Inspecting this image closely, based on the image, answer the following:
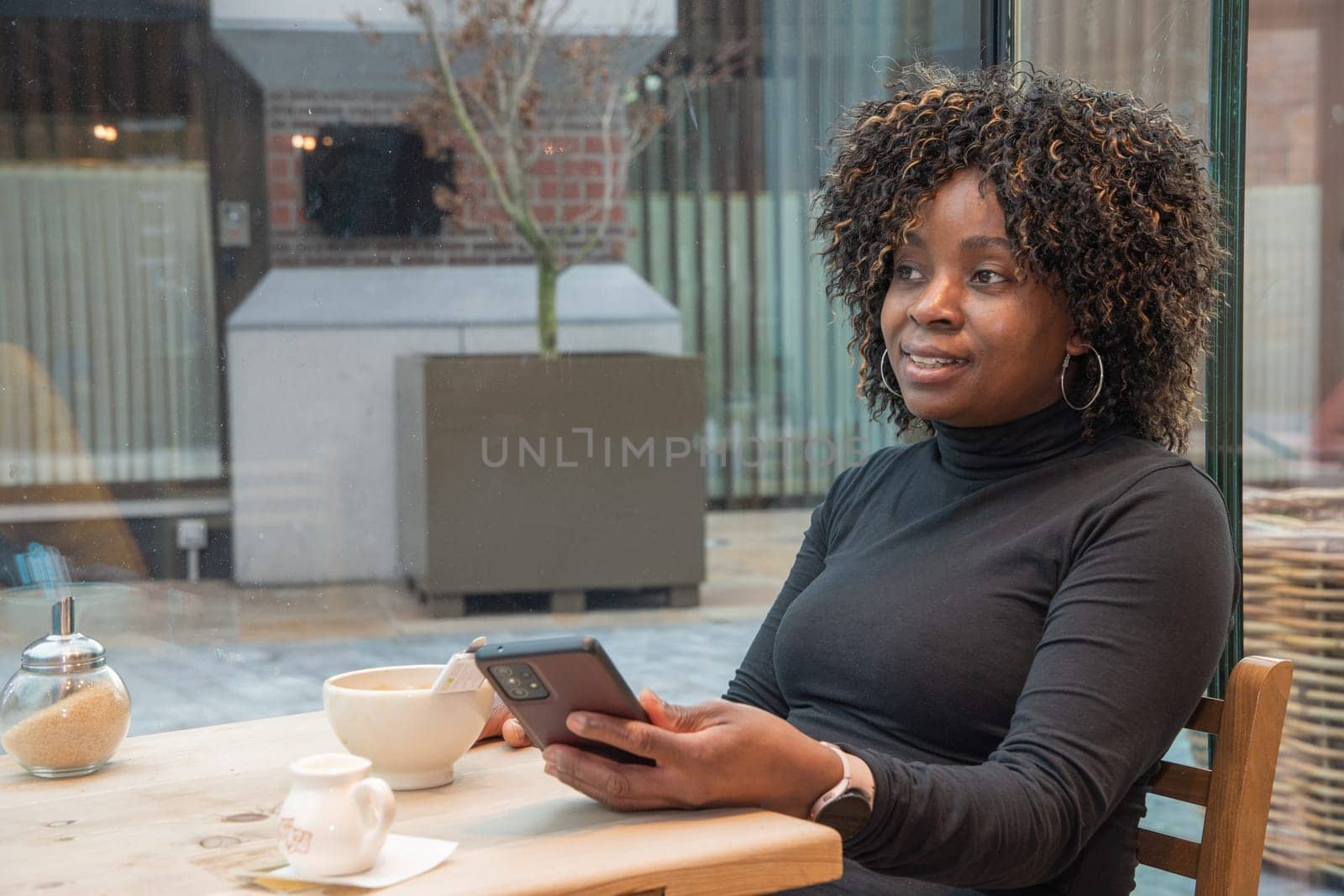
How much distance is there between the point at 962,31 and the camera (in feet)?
7.82

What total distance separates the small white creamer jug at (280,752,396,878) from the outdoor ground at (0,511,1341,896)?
1425mm

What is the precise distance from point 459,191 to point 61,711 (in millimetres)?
1340

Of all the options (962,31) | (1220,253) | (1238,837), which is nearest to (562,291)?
(962,31)

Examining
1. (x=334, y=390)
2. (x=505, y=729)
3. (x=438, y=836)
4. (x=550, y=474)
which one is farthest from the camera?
(x=550, y=474)

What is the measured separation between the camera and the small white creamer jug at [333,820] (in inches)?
34.0

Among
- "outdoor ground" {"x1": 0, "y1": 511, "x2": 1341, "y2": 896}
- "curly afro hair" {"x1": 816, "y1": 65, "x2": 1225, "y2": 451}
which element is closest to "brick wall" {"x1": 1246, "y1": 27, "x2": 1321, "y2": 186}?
"curly afro hair" {"x1": 816, "y1": 65, "x2": 1225, "y2": 451}

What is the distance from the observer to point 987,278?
4.23ft

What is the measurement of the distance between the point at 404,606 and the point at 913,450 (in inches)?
44.6

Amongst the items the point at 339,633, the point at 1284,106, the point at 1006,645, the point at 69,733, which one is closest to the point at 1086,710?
the point at 1006,645

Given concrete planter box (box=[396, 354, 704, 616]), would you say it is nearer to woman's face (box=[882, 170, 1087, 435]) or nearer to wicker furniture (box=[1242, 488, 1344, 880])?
wicker furniture (box=[1242, 488, 1344, 880])

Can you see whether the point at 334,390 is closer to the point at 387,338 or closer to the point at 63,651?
the point at 387,338

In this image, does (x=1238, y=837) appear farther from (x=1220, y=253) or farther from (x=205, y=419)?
(x=205, y=419)

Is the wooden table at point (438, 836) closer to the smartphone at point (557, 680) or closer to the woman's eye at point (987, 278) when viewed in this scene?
the smartphone at point (557, 680)

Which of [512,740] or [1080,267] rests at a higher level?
[1080,267]
